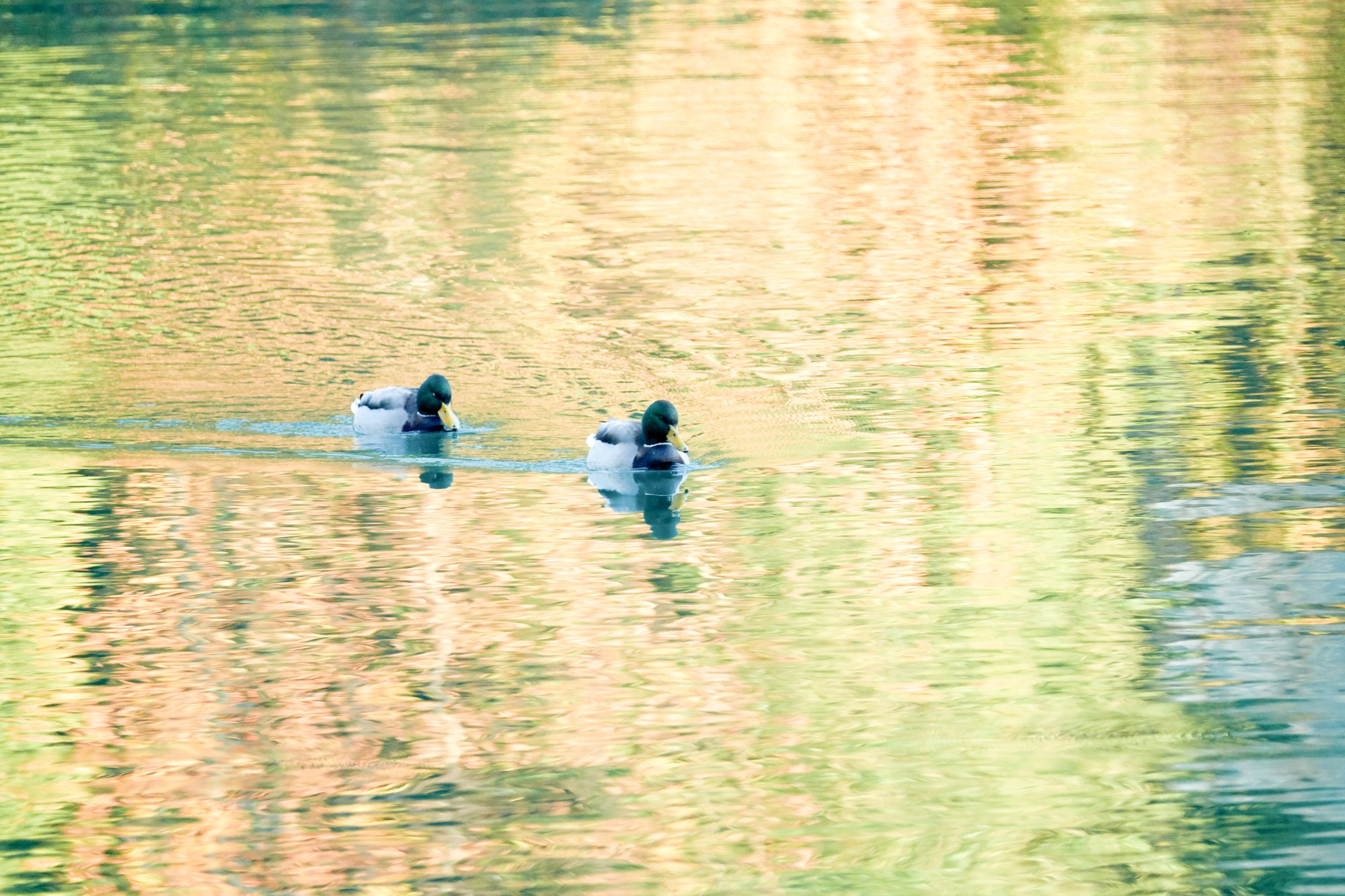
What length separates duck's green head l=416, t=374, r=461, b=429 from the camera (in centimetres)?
1628

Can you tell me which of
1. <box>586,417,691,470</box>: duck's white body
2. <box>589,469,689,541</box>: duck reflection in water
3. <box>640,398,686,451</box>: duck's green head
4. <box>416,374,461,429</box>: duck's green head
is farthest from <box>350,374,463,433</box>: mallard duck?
<box>640,398,686,451</box>: duck's green head

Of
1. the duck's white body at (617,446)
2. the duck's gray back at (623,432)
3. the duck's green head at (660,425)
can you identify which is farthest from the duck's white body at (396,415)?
the duck's green head at (660,425)

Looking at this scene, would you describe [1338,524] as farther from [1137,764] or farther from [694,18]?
[694,18]

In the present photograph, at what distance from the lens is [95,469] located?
15.7 metres

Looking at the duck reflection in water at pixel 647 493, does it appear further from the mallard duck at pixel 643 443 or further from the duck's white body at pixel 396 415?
the duck's white body at pixel 396 415

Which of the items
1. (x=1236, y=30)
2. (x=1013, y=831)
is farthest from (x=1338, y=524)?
(x=1236, y=30)

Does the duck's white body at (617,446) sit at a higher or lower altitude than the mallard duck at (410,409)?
lower

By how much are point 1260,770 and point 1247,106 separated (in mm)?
25374

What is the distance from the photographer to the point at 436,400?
16391 mm

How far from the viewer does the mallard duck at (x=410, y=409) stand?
53.4 feet

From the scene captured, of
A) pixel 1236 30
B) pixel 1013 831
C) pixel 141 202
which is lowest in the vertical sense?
pixel 1013 831

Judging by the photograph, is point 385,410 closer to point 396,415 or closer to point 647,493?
point 396,415

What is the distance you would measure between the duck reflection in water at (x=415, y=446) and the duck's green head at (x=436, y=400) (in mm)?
129

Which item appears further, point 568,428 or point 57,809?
point 568,428
